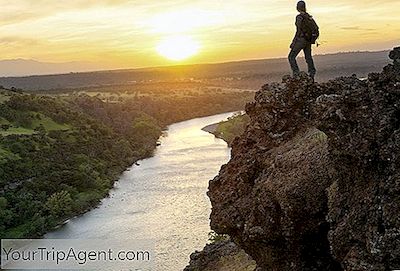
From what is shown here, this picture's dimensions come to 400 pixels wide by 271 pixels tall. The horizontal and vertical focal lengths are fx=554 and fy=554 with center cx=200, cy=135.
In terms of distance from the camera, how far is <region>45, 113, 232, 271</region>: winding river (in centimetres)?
3022

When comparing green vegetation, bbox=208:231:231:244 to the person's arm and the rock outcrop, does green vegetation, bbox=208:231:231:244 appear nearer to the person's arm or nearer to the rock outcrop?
the person's arm

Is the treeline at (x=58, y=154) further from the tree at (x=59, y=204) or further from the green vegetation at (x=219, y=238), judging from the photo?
the green vegetation at (x=219, y=238)

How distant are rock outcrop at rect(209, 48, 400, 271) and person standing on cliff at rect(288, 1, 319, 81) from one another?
2420 mm

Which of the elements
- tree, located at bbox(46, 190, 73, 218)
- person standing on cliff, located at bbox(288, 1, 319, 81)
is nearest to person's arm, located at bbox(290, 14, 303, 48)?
person standing on cliff, located at bbox(288, 1, 319, 81)

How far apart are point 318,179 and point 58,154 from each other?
44.5m

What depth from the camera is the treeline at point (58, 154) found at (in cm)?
3912

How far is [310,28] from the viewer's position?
47.5ft

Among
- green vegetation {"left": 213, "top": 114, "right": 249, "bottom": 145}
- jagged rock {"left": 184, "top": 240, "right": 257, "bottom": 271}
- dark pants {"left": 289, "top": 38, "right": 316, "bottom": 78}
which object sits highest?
dark pants {"left": 289, "top": 38, "right": 316, "bottom": 78}

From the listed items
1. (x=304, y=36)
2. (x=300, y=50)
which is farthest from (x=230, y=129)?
(x=304, y=36)

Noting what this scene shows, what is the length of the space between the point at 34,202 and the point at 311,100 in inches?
1243

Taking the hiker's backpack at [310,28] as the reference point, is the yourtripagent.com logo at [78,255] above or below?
below

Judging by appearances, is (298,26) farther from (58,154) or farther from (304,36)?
(58,154)

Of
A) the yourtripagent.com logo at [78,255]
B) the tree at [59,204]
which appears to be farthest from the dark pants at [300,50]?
the tree at [59,204]

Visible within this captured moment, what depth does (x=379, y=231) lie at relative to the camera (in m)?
7.70
